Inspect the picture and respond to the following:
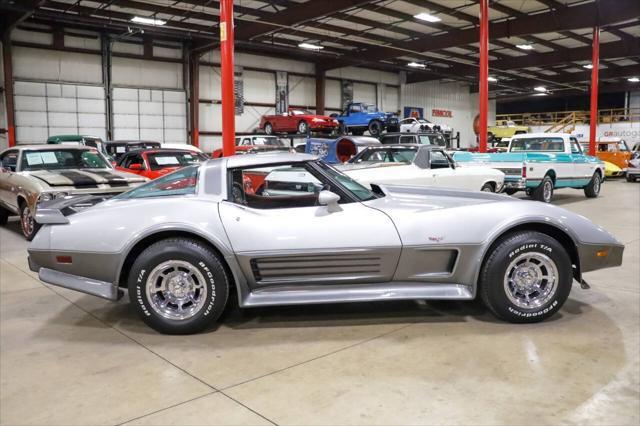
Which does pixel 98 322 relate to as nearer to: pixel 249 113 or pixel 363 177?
pixel 363 177

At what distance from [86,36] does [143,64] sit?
249cm

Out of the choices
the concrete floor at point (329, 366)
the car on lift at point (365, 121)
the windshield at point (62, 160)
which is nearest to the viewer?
the concrete floor at point (329, 366)

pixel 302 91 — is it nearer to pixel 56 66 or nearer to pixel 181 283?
pixel 56 66

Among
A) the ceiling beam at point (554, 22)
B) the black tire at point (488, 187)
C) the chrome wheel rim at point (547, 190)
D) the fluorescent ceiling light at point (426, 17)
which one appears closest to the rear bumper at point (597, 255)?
the black tire at point (488, 187)

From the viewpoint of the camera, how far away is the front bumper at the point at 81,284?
3855mm

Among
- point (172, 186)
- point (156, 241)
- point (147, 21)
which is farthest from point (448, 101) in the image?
point (156, 241)

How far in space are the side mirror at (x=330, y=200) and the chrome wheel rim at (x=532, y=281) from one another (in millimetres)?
1368

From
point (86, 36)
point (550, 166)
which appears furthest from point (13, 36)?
point (550, 166)

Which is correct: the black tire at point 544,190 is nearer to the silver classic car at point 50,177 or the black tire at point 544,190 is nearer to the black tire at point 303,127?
the silver classic car at point 50,177

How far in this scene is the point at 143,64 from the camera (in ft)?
74.6

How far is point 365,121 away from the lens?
22906 mm

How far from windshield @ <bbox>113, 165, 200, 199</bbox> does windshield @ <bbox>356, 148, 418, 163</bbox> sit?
5936 millimetres

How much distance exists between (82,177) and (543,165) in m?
9.52

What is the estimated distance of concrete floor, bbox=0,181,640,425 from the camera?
2746 millimetres
